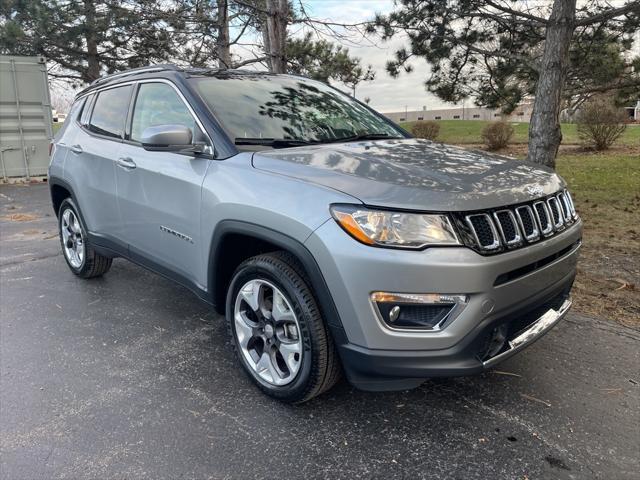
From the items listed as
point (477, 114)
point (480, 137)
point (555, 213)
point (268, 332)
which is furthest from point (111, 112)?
point (477, 114)

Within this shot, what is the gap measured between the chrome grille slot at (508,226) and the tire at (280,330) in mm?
938

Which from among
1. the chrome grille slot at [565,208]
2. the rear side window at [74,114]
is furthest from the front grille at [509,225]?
the rear side window at [74,114]

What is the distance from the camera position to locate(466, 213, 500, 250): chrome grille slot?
225 centimetres

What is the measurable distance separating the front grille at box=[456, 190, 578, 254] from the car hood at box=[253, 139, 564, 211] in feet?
0.14

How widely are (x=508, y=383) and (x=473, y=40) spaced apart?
6848mm

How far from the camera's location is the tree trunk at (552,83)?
6.09 m

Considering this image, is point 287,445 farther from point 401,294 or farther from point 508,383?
point 508,383

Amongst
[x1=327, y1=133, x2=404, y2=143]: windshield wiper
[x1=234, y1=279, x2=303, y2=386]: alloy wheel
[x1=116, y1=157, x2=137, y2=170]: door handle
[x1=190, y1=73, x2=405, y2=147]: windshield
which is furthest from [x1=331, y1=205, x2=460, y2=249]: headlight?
[x1=116, y1=157, x2=137, y2=170]: door handle

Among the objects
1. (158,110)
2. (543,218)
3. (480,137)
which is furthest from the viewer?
(480,137)

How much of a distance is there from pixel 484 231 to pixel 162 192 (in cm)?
208

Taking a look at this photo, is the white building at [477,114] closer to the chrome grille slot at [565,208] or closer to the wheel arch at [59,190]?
the chrome grille slot at [565,208]

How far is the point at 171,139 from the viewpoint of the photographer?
9.59ft

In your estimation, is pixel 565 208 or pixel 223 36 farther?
pixel 223 36

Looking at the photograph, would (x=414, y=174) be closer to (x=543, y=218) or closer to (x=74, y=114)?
(x=543, y=218)
